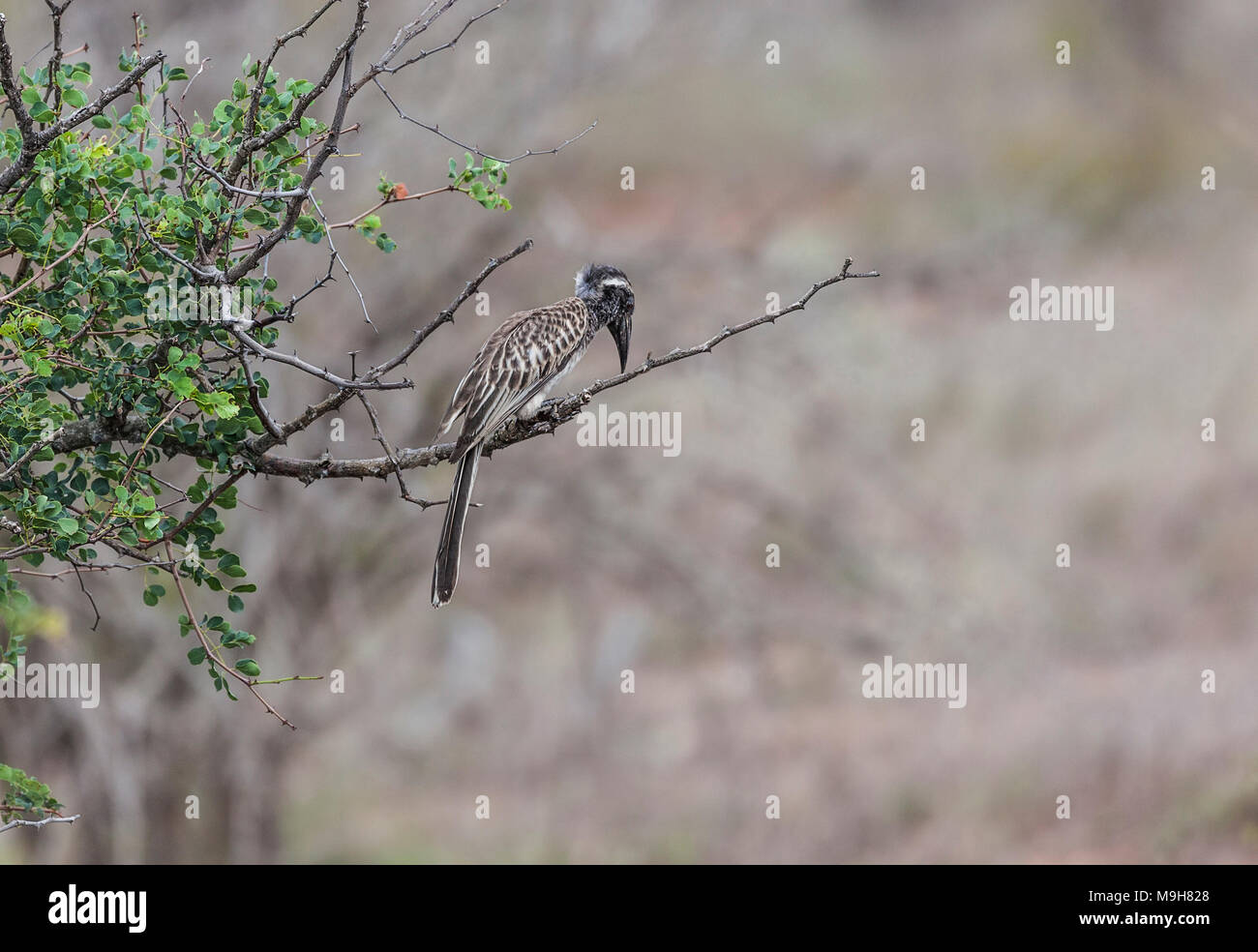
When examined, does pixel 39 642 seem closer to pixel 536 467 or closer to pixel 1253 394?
pixel 536 467

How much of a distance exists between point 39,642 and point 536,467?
3430mm

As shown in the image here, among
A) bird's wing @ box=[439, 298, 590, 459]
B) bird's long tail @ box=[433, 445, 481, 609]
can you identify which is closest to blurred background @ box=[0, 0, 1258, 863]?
bird's wing @ box=[439, 298, 590, 459]

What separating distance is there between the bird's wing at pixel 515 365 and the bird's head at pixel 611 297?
9 centimetres

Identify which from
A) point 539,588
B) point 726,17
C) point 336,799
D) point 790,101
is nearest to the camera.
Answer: point 726,17

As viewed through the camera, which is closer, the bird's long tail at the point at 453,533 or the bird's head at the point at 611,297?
the bird's long tail at the point at 453,533

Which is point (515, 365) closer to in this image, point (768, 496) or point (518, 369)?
point (518, 369)

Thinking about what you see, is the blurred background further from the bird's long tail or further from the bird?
the bird's long tail

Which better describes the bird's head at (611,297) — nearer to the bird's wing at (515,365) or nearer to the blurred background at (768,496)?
the bird's wing at (515,365)

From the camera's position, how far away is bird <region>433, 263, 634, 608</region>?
3699mm

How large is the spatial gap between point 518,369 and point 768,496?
6.10m

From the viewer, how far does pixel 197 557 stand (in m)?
3.09

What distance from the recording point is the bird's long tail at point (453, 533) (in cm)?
357

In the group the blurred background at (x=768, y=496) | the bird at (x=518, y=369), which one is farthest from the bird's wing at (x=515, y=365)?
the blurred background at (x=768, y=496)

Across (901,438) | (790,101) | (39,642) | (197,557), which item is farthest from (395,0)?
(790,101)
